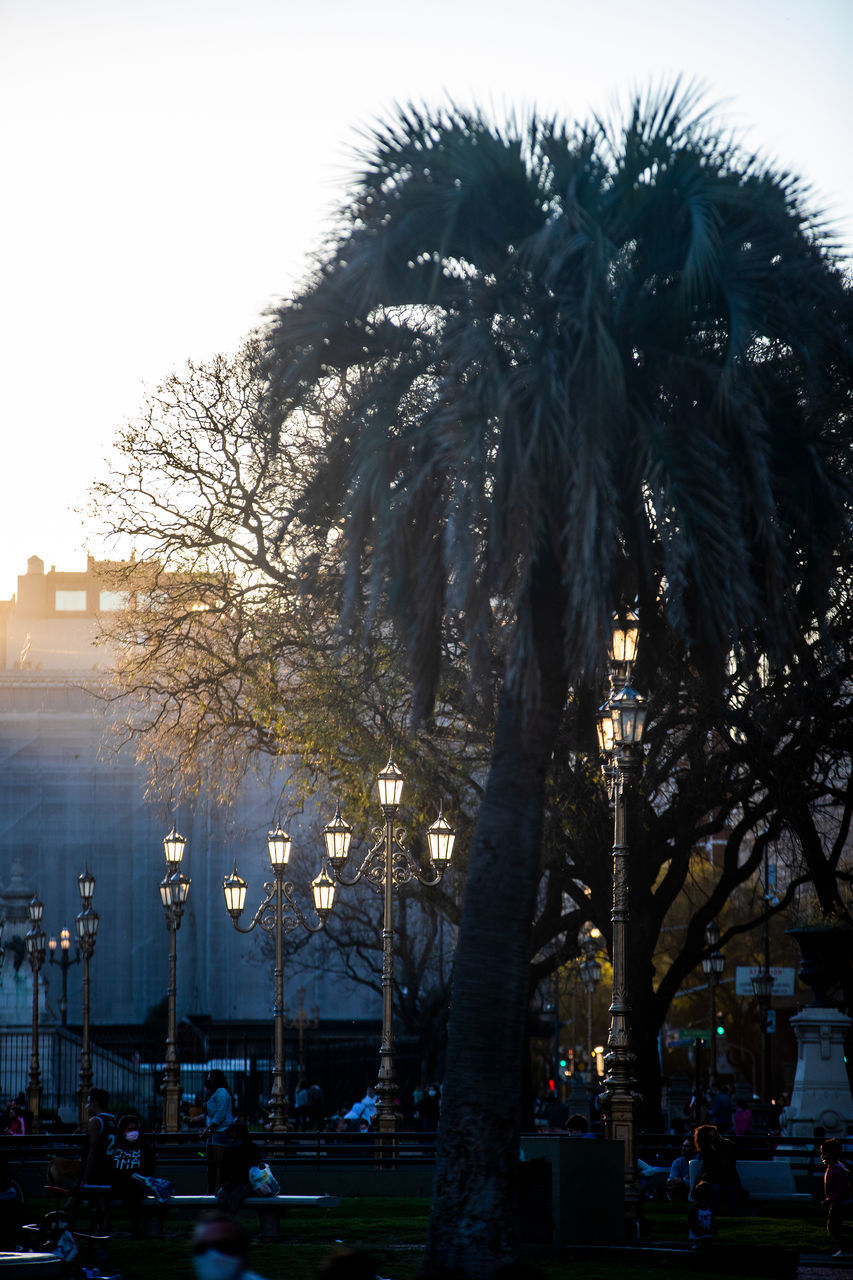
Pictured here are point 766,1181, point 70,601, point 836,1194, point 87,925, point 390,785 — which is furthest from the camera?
point 70,601

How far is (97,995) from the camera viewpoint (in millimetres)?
53469

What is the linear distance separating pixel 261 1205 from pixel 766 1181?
8418 millimetres

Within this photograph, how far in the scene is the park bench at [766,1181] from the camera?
2255cm

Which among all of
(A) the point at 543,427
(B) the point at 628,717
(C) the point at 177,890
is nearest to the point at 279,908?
(C) the point at 177,890

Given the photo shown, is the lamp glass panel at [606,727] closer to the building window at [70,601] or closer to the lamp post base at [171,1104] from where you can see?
the lamp post base at [171,1104]

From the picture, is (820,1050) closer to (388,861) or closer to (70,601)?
(388,861)

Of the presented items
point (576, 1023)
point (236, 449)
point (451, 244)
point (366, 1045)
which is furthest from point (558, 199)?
point (576, 1023)

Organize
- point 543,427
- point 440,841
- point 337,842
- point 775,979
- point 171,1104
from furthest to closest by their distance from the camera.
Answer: point 775,979 → point 171,1104 → point 337,842 → point 440,841 → point 543,427

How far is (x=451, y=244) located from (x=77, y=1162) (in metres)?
10.2

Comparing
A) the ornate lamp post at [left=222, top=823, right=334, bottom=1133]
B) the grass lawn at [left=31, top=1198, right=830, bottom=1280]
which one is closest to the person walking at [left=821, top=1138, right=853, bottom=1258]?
the grass lawn at [left=31, top=1198, right=830, bottom=1280]

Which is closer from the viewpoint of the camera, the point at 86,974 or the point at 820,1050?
the point at 820,1050

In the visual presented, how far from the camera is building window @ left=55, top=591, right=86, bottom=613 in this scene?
94.6m

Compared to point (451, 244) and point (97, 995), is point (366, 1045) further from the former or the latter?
point (451, 244)

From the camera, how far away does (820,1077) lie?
3052cm
